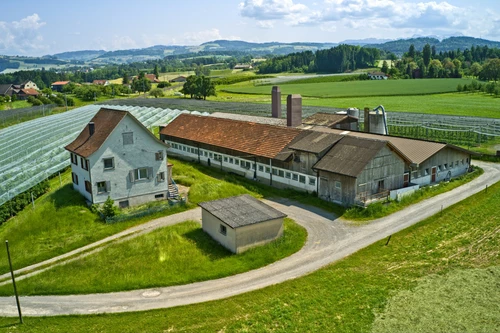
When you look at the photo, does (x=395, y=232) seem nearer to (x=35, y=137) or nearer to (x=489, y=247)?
(x=489, y=247)

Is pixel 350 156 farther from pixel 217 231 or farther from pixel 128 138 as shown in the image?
pixel 128 138

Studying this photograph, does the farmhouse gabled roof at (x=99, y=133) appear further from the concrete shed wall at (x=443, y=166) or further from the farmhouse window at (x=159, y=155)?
the concrete shed wall at (x=443, y=166)

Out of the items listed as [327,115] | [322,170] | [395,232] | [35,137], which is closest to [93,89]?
[35,137]

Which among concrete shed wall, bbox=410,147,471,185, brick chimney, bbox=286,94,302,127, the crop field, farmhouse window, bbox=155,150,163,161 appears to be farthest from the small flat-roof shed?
the crop field

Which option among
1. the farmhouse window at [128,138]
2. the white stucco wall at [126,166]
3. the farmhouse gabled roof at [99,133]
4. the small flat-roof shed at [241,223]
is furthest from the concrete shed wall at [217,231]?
the farmhouse window at [128,138]

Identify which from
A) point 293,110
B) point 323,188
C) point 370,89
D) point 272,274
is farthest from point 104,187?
point 370,89

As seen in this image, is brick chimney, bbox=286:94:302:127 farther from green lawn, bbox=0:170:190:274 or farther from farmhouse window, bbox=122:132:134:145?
farmhouse window, bbox=122:132:134:145
